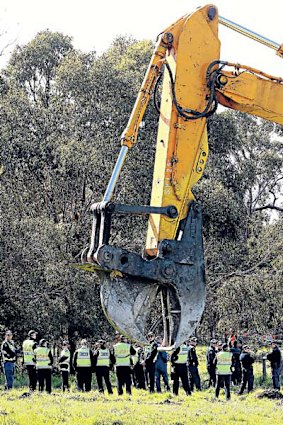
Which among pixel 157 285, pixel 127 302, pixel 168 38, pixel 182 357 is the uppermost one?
pixel 168 38

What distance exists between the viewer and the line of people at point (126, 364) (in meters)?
18.4

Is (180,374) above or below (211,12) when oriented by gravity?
below

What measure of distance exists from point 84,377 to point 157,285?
419 inches

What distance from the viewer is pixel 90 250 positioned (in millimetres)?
9727

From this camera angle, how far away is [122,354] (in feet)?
60.1

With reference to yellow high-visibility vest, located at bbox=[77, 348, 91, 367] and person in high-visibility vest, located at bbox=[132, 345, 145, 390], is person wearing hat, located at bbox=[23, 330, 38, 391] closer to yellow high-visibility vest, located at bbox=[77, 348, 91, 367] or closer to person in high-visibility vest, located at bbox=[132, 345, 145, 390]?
yellow high-visibility vest, located at bbox=[77, 348, 91, 367]

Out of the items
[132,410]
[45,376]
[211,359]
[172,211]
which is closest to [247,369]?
[211,359]

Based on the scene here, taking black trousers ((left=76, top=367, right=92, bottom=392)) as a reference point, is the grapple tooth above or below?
above

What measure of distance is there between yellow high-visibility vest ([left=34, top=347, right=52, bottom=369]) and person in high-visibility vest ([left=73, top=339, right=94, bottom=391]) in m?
1.01

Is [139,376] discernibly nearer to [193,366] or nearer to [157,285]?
[193,366]

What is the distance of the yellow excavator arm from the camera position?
960 centimetres

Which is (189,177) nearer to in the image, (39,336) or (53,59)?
(39,336)

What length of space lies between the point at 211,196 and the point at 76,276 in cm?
592

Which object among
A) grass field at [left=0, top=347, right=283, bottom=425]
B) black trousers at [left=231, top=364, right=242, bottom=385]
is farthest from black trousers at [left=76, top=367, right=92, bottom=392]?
black trousers at [left=231, top=364, right=242, bottom=385]
